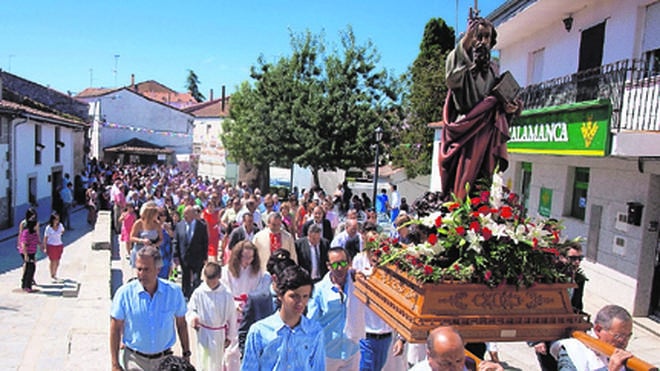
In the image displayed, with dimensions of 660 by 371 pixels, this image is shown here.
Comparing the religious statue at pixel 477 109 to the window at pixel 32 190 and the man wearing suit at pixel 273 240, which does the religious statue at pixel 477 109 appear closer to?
the man wearing suit at pixel 273 240

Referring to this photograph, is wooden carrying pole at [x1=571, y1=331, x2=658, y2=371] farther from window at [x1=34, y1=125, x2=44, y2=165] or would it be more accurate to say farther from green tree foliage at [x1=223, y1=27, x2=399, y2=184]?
window at [x1=34, y1=125, x2=44, y2=165]

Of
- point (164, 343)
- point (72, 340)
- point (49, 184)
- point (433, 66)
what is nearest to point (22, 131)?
point (49, 184)

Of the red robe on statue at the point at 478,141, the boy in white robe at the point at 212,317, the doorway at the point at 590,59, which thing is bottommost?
the boy in white robe at the point at 212,317

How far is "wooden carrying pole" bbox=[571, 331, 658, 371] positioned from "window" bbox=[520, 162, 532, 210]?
449 inches

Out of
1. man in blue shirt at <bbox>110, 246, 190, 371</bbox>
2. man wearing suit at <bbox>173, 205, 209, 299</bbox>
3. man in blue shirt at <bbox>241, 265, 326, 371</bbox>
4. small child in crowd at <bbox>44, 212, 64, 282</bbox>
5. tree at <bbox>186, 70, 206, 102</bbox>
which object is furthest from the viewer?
tree at <bbox>186, 70, 206, 102</bbox>

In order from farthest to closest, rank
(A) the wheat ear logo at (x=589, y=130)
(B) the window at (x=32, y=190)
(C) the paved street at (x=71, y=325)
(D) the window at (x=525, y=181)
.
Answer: (B) the window at (x=32, y=190)
(D) the window at (x=525, y=181)
(A) the wheat ear logo at (x=589, y=130)
(C) the paved street at (x=71, y=325)

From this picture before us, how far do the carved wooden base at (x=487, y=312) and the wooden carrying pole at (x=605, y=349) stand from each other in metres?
0.11

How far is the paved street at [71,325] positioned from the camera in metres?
6.09

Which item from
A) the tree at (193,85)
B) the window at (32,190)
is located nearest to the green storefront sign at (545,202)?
the window at (32,190)

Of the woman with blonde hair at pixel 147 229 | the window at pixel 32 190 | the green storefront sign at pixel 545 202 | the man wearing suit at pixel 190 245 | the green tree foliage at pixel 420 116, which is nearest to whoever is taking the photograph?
the woman with blonde hair at pixel 147 229

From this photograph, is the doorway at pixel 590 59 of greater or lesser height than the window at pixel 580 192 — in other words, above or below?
above

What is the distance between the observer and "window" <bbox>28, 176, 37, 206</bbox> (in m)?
24.9

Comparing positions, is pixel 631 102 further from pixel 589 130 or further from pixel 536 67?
pixel 536 67

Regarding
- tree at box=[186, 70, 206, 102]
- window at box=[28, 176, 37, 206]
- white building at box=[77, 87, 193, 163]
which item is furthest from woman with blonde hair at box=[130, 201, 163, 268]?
tree at box=[186, 70, 206, 102]
